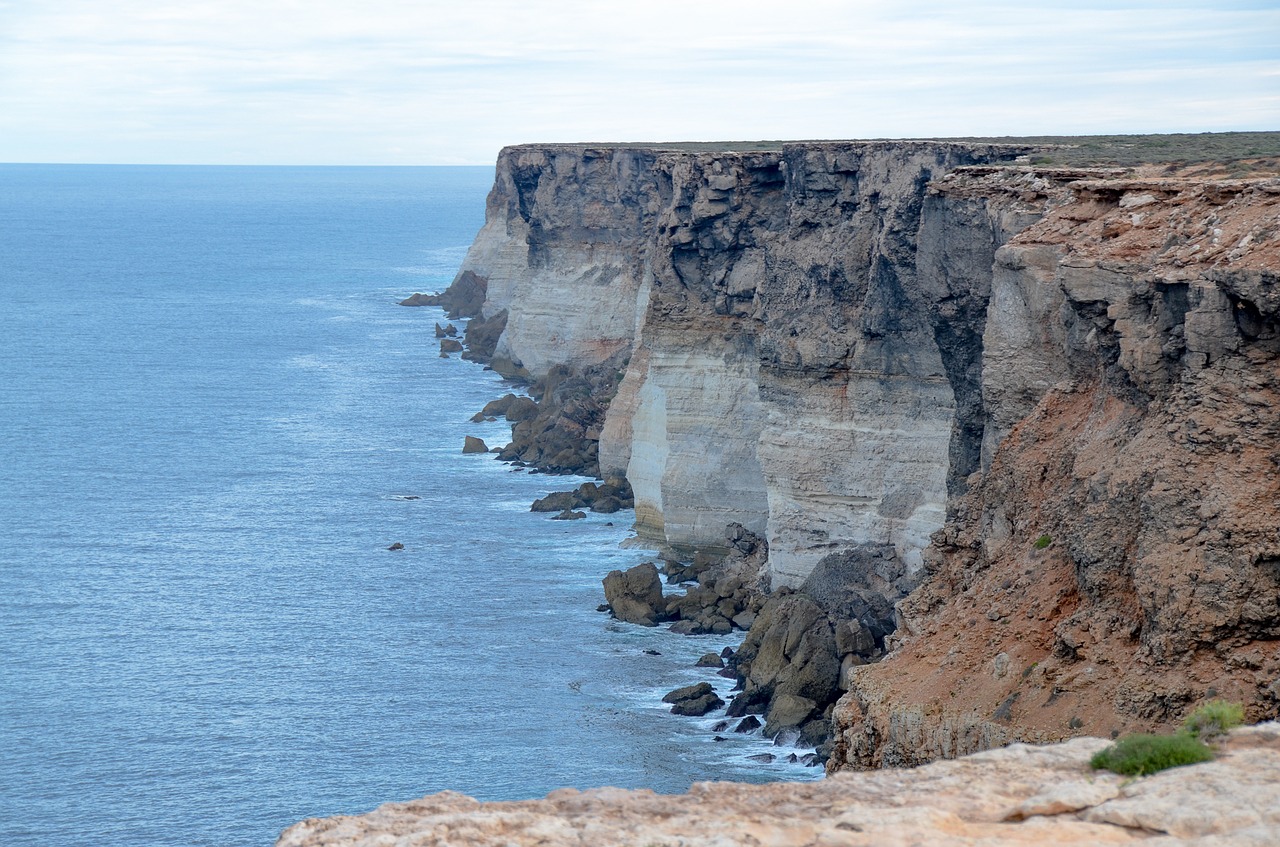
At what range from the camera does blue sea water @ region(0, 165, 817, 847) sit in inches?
1421

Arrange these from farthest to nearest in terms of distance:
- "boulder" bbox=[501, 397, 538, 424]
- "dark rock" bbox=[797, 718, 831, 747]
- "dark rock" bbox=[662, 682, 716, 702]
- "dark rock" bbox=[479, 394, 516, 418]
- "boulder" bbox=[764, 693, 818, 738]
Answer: "dark rock" bbox=[479, 394, 516, 418], "boulder" bbox=[501, 397, 538, 424], "dark rock" bbox=[662, 682, 716, 702], "boulder" bbox=[764, 693, 818, 738], "dark rock" bbox=[797, 718, 831, 747]

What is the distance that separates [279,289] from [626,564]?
4429 inches

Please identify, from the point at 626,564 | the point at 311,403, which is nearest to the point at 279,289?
the point at 311,403

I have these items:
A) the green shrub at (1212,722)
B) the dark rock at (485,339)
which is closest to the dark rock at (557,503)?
the dark rock at (485,339)

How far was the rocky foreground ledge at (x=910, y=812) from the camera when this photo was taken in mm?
10422

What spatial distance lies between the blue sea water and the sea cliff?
4.62 m

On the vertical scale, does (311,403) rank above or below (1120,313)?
below

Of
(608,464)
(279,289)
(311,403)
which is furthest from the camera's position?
(279,289)

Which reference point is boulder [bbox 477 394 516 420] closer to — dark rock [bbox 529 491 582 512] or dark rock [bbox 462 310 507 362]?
dark rock [bbox 462 310 507 362]

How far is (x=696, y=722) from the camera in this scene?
127 feet

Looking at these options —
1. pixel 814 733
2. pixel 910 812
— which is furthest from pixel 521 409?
pixel 910 812

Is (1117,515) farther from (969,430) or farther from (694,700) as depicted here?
(694,700)

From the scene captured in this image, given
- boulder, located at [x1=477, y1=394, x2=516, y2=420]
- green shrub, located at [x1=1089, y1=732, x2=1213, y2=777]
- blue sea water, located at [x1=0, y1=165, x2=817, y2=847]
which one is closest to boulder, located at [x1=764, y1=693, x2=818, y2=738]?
blue sea water, located at [x1=0, y1=165, x2=817, y2=847]

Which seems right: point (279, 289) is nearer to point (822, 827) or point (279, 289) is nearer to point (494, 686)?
point (494, 686)
